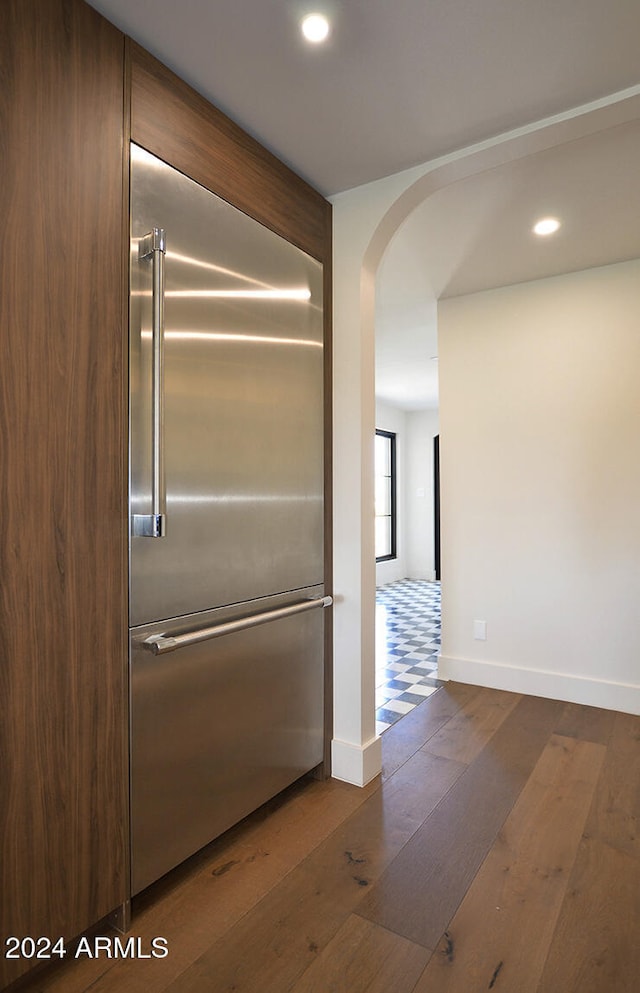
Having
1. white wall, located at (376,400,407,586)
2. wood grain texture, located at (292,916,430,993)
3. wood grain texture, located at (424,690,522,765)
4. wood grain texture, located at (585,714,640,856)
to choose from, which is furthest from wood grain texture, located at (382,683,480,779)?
white wall, located at (376,400,407,586)

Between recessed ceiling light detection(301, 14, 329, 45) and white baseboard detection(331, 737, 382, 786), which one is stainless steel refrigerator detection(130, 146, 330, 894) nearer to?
white baseboard detection(331, 737, 382, 786)

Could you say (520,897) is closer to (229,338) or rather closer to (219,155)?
(229,338)

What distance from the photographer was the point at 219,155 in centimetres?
181

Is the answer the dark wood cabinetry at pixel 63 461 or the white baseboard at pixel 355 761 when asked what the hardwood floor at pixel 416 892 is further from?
the dark wood cabinetry at pixel 63 461

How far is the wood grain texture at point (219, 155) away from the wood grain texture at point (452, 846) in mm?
2261

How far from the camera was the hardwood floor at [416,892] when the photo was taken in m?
1.36

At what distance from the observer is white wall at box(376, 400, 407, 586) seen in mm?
→ 7973

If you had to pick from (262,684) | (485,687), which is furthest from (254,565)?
(485,687)

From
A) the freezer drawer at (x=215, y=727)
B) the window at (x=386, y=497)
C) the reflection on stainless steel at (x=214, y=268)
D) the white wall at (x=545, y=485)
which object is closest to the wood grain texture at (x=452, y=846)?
the freezer drawer at (x=215, y=727)

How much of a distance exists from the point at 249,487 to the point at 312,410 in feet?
1.69

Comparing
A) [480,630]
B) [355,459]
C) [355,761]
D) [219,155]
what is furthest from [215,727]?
[480,630]

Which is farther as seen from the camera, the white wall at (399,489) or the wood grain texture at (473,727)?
the white wall at (399,489)

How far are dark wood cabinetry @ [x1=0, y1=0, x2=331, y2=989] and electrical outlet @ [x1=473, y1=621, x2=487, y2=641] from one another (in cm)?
260

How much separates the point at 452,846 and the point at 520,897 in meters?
0.28
